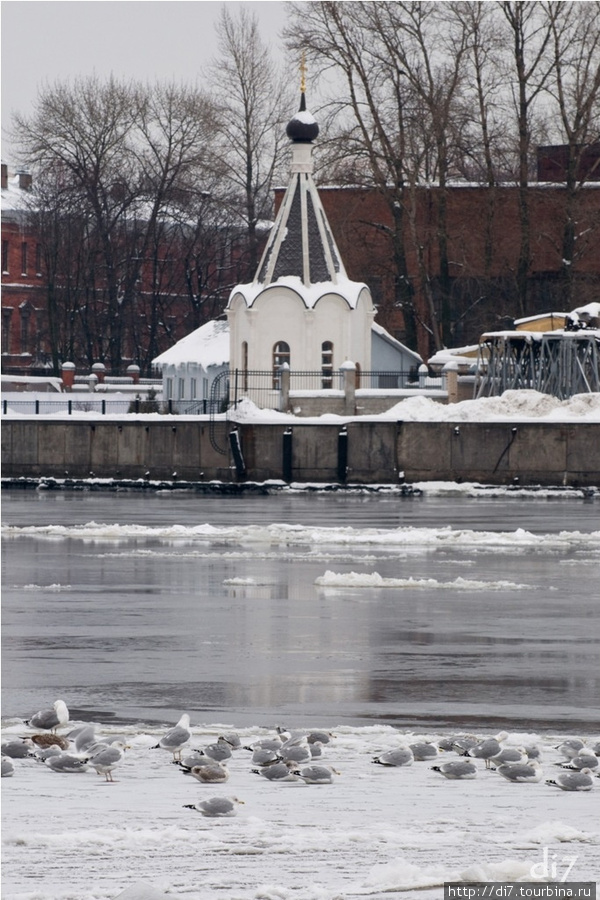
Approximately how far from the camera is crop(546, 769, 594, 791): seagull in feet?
29.5

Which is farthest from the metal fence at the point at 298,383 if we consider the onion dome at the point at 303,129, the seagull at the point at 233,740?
the seagull at the point at 233,740

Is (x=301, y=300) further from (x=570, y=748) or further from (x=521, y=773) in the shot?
(x=521, y=773)

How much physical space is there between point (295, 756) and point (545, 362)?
4250cm

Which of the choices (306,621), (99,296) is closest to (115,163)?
(99,296)

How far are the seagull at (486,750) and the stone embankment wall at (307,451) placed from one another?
3657 cm

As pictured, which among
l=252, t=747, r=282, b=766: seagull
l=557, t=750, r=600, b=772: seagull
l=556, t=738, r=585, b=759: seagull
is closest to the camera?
l=557, t=750, r=600, b=772: seagull

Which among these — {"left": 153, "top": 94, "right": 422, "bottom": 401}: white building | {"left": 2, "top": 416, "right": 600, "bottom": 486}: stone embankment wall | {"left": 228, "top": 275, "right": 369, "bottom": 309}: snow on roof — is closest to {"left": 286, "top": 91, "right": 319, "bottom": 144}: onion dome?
{"left": 153, "top": 94, "right": 422, "bottom": 401}: white building

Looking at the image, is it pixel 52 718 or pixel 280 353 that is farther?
pixel 280 353

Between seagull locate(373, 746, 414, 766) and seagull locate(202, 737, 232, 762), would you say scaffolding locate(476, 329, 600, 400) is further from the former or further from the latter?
seagull locate(202, 737, 232, 762)

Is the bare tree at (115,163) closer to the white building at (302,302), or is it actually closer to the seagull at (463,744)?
the white building at (302,302)

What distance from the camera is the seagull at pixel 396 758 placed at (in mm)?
9625

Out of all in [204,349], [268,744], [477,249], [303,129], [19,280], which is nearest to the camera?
[268,744]

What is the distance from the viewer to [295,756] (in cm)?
945

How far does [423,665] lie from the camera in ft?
45.6
